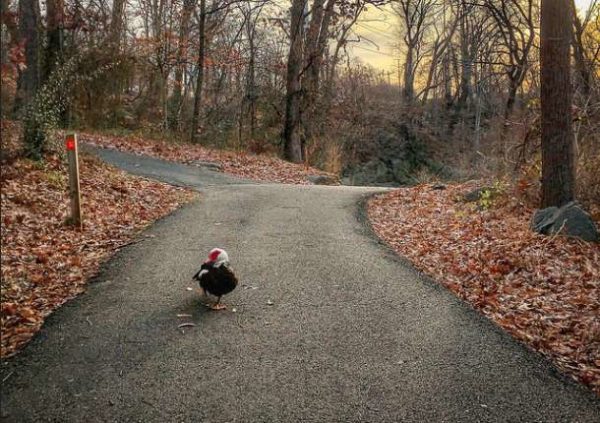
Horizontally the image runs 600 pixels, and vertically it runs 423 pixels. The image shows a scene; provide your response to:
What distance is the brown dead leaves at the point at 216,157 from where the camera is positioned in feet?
61.1

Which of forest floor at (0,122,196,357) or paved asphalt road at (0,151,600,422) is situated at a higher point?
forest floor at (0,122,196,357)

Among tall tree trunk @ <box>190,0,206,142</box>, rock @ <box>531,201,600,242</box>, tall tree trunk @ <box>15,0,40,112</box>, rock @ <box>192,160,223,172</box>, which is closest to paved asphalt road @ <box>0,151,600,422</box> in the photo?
rock @ <box>531,201,600,242</box>

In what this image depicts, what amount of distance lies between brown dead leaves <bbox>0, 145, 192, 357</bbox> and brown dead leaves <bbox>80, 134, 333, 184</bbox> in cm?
617

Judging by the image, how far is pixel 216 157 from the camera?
791 inches

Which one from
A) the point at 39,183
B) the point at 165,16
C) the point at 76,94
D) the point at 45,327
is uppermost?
the point at 165,16

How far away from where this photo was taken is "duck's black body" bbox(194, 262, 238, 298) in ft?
18.8

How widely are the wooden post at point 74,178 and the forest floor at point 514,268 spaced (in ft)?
16.9

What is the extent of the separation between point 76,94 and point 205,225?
14.6m

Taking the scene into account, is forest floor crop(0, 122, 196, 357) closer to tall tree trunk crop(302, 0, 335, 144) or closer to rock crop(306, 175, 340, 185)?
rock crop(306, 175, 340, 185)

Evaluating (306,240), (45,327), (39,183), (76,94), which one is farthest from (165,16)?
(45,327)

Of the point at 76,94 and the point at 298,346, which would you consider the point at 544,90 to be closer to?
the point at 298,346

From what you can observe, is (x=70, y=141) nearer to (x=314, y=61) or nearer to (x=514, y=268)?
(x=514, y=268)

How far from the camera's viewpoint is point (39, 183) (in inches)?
383

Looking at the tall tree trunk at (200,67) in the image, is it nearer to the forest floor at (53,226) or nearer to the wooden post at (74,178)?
the forest floor at (53,226)
